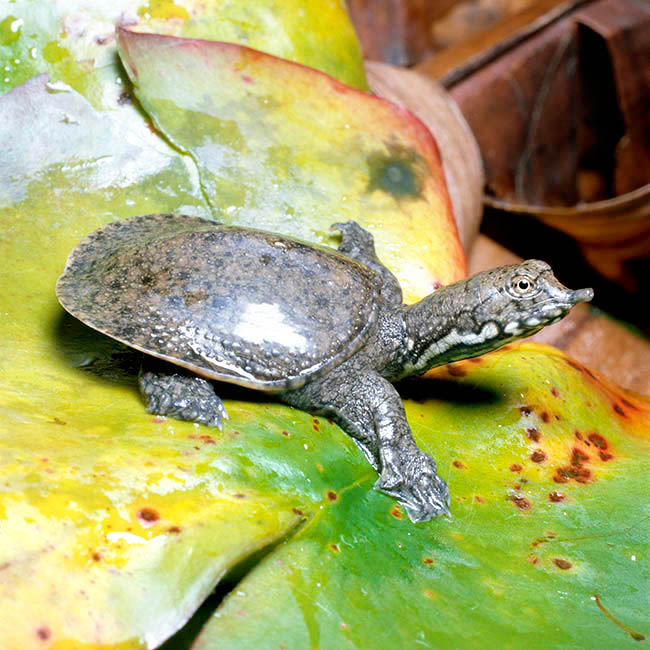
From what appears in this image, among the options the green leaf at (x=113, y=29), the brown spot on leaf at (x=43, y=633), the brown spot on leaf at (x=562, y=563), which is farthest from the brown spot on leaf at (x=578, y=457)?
the green leaf at (x=113, y=29)

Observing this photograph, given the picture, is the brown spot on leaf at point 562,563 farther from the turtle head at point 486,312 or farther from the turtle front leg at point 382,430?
the turtle head at point 486,312

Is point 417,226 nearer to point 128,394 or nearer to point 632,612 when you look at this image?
point 128,394

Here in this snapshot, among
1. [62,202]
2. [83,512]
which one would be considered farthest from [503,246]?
[83,512]

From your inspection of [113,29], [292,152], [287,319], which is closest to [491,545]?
[287,319]

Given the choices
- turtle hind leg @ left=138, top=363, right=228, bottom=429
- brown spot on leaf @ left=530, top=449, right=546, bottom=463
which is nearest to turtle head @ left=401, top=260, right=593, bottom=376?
brown spot on leaf @ left=530, top=449, right=546, bottom=463

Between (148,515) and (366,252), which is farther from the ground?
(366,252)

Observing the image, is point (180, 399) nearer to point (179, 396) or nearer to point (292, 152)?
point (179, 396)
